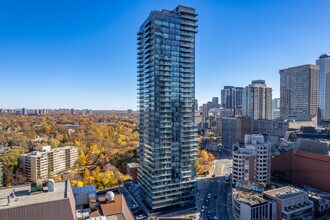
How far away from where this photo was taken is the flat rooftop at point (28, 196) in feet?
82.4

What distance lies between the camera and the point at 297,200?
44.9 metres

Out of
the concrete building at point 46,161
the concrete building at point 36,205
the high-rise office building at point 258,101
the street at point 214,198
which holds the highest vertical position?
the high-rise office building at point 258,101

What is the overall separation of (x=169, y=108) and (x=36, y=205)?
32072 mm

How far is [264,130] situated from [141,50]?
10328cm

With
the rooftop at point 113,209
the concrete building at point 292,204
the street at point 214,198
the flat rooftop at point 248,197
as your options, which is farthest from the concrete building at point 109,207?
the concrete building at point 292,204

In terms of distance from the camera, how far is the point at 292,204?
44.0 meters

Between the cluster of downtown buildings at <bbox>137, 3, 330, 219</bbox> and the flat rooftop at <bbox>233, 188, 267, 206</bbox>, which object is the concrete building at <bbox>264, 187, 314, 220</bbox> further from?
the flat rooftop at <bbox>233, 188, 267, 206</bbox>

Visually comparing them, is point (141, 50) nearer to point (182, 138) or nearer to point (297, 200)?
point (182, 138)

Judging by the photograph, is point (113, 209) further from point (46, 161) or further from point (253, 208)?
point (46, 161)

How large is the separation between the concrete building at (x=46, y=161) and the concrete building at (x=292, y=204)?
7072cm

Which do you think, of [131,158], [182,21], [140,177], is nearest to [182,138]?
[140,177]

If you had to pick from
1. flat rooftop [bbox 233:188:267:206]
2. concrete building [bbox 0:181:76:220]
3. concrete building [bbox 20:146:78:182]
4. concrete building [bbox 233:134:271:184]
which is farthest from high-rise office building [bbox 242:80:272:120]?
concrete building [bbox 0:181:76:220]

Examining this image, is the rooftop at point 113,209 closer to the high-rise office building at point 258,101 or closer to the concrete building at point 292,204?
the concrete building at point 292,204

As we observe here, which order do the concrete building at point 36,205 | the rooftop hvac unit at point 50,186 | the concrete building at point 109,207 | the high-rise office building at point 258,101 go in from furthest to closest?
the high-rise office building at point 258,101 → the concrete building at point 109,207 → the rooftop hvac unit at point 50,186 → the concrete building at point 36,205
